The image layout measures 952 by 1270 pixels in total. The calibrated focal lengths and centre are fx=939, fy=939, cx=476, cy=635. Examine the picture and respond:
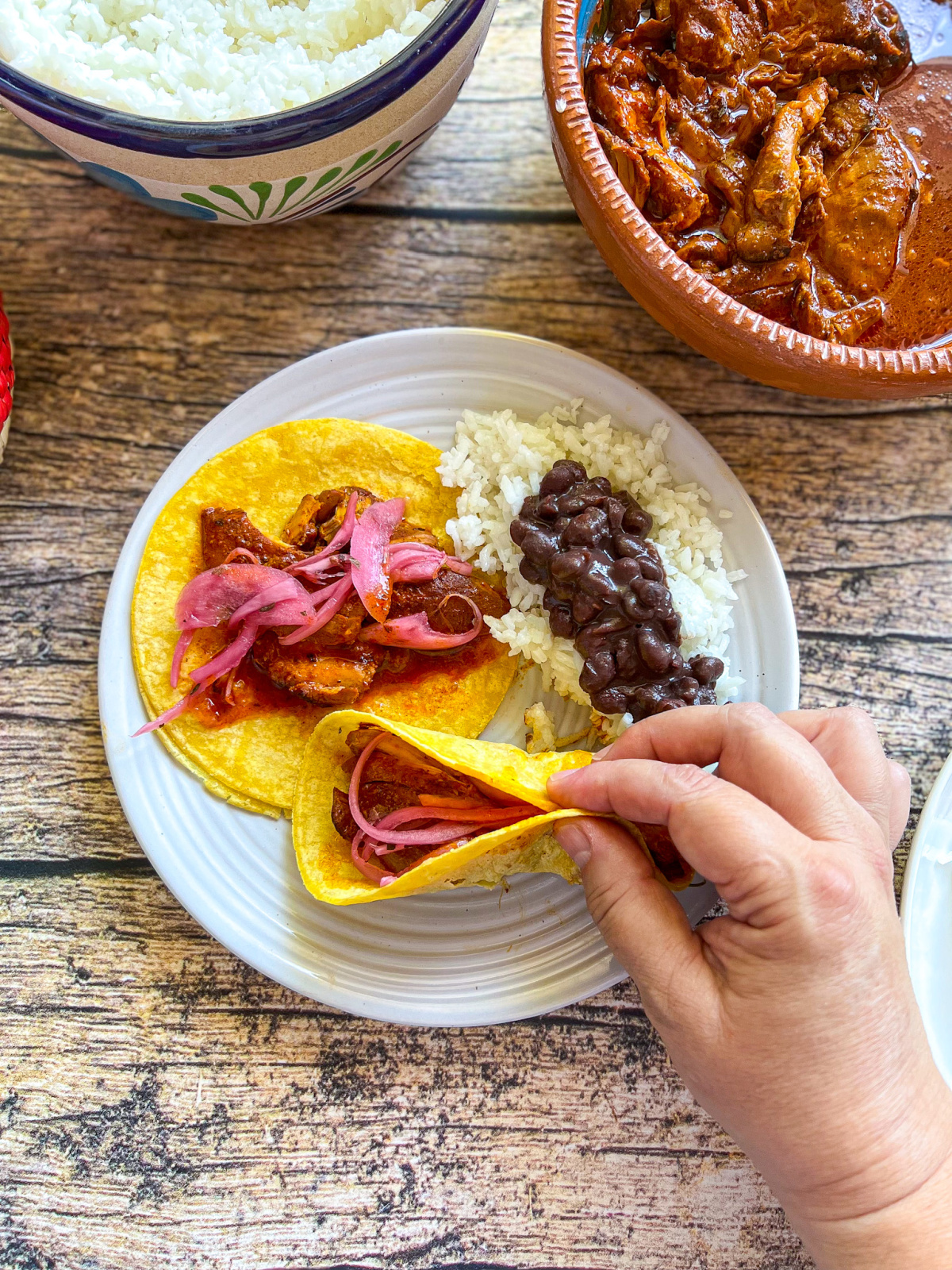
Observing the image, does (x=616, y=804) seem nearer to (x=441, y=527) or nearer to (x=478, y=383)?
(x=441, y=527)

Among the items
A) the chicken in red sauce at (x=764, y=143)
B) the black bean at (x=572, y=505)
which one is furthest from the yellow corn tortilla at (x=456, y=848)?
the chicken in red sauce at (x=764, y=143)

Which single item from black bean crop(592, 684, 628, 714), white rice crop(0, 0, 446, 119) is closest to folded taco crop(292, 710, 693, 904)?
black bean crop(592, 684, 628, 714)

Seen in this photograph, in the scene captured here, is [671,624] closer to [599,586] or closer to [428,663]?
[599,586]

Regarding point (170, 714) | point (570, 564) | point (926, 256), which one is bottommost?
point (170, 714)

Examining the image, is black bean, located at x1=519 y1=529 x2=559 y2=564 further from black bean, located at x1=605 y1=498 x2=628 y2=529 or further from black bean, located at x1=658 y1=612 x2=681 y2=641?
black bean, located at x1=658 y1=612 x2=681 y2=641

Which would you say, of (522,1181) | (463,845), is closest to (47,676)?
(463,845)

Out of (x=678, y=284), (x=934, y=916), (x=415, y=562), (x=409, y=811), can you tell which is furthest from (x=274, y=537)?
(x=934, y=916)
